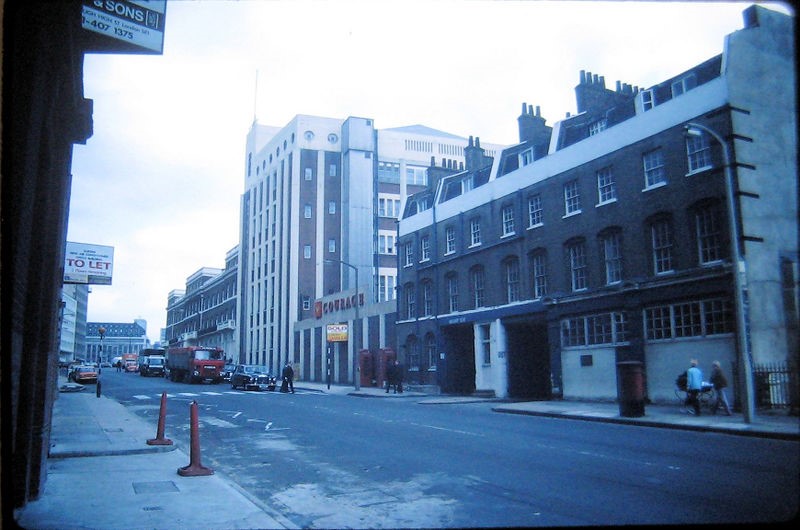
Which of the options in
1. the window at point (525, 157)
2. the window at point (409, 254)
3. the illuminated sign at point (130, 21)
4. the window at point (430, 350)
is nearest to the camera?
the illuminated sign at point (130, 21)

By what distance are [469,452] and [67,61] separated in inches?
347

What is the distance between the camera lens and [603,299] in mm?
5723

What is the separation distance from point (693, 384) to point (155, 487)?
23.5 ft

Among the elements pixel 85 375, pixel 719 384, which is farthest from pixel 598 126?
pixel 85 375

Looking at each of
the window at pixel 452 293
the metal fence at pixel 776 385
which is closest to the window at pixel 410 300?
the window at pixel 452 293

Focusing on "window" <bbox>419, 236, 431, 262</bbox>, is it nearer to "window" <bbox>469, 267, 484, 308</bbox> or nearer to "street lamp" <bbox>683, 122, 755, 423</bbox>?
"window" <bbox>469, 267, 484, 308</bbox>

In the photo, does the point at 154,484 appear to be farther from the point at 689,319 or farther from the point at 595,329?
the point at 689,319

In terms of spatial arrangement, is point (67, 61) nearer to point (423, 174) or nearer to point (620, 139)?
point (620, 139)

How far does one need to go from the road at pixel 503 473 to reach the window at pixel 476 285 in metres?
17.3

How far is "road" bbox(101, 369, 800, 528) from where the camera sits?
5316 mm

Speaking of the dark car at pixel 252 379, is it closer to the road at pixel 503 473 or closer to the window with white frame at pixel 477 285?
the window with white frame at pixel 477 285

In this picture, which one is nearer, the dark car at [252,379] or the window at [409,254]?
the dark car at [252,379]

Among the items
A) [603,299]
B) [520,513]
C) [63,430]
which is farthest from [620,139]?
[63,430]

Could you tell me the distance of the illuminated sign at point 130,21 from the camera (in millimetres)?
3072
